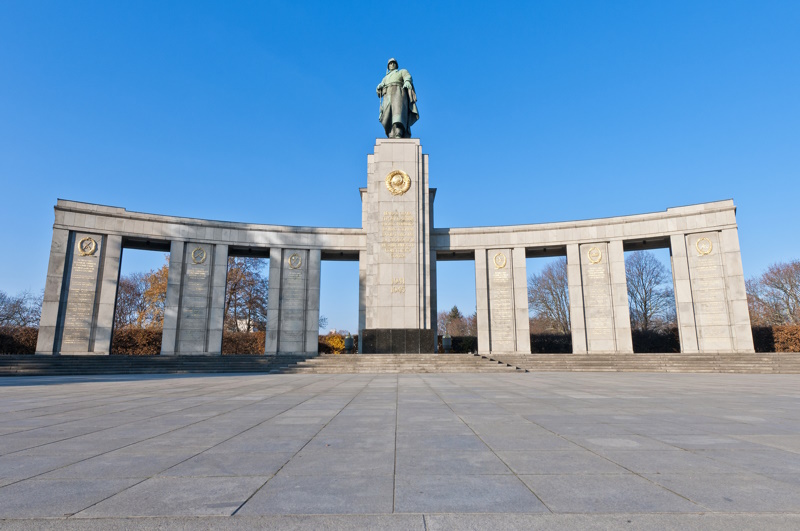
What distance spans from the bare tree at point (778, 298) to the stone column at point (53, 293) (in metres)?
65.9

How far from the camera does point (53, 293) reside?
94.5 feet

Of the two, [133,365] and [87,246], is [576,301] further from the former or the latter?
[87,246]

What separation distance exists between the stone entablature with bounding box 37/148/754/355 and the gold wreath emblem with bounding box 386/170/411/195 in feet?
0.28

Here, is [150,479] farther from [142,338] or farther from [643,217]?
[142,338]

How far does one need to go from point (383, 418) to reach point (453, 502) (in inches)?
165

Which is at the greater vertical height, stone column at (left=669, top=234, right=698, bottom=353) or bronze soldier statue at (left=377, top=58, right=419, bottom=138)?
bronze soldier statue at (left=377, top=58, right=419, bottom=138)

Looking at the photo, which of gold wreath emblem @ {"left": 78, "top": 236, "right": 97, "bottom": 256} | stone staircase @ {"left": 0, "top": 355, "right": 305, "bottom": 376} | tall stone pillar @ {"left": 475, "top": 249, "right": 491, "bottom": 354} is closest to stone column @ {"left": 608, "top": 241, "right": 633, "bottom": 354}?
tall stone pillar @ {"left": 475, "top": 249, "right": 491, "bottom": 354}

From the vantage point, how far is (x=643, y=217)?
32.0 m

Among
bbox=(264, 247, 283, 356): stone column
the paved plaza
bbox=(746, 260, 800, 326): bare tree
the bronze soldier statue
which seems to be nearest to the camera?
the paved plaza

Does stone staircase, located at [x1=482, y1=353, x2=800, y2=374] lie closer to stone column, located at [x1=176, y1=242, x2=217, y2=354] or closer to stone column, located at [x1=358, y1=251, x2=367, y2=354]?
stone column, located at [x1=358, y1=251, x2=367, y2=354]

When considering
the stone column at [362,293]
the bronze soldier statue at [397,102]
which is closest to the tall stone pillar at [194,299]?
the stone column at [362,293]

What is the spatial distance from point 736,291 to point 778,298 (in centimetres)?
2740

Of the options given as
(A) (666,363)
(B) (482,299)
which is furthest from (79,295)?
(A) (666,363)

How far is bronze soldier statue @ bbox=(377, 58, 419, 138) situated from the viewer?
33781 millimetres
